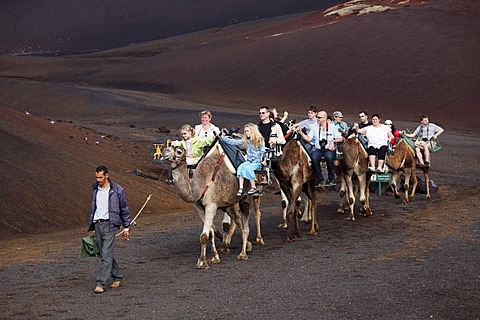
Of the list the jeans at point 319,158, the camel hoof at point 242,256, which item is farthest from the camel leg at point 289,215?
the camel hoof at point 242,256

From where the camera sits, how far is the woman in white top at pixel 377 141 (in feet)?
69.0

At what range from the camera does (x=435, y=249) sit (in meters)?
15.6

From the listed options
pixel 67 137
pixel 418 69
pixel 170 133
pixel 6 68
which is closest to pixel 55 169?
pixel 67 137

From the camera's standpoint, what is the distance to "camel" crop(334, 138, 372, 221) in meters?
20.2

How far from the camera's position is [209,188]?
14680 millimetres

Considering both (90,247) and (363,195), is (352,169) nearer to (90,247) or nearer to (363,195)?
(363,195)

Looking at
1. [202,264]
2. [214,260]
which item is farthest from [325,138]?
[202,264]

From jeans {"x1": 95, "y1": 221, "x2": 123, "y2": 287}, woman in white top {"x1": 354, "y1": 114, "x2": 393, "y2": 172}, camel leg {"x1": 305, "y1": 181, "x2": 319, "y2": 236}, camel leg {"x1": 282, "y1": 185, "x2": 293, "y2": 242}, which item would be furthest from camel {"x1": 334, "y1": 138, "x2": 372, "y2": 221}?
jeans {"x1": 95, "y1": 221, "x2": 123, "y2": 287}

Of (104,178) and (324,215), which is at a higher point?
(104,178)

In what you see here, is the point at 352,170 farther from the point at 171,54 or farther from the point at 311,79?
the point at 171,54

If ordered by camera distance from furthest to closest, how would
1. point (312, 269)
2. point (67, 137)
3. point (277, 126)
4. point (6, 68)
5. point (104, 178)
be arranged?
point (6, 68), point (67, 137), point (277, 126), point (312, 269), point (104, 178)

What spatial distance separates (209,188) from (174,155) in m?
0.93

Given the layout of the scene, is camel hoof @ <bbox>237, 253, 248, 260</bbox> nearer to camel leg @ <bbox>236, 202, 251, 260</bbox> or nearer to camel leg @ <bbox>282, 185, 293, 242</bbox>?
camel leg @ <bbox>236, 202, 251, 260</bbox>

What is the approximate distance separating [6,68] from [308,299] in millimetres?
81933
